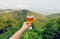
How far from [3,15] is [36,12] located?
70cm

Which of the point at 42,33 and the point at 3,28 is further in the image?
the point at 3,28

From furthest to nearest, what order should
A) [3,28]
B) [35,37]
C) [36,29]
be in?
[3,28]
[36,29]
[35,37]

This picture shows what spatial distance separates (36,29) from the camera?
2.99 metres

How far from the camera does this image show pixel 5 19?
149 inches

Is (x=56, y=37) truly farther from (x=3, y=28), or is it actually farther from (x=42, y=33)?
(x=3, y=28)

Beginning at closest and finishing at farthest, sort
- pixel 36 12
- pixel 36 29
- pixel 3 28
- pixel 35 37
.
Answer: pixel 35 37
pixel 36 29
pixel 3 28
pixel 36 12

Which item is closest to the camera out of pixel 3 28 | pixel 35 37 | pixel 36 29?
pixel 35 37

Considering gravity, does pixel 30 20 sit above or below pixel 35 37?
above

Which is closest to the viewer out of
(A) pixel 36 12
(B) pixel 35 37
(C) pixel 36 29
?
(B) pixel 35 37

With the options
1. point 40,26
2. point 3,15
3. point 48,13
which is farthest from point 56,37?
point 3,15

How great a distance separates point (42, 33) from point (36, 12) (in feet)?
3.41

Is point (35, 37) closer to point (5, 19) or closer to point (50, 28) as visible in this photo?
point (50, 28)

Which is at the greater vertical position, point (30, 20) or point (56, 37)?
point (30, 20)

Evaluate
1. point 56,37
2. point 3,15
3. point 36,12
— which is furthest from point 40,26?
point 3,15
